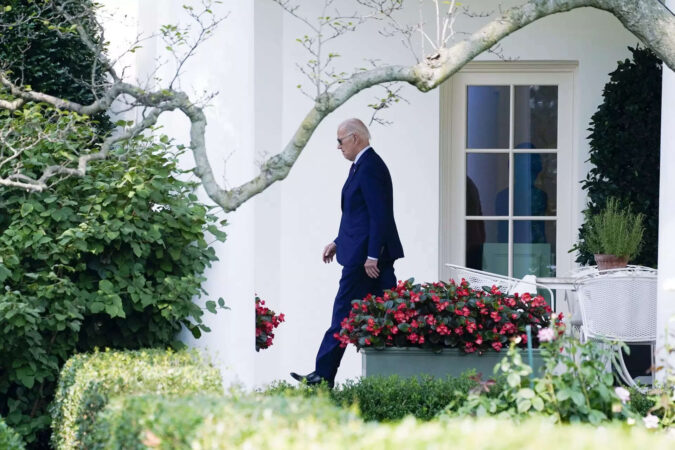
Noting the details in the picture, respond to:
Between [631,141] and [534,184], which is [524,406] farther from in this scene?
[534,184]

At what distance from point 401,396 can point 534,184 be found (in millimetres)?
3950

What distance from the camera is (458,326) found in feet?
21.3

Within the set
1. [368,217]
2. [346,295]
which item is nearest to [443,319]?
[346,295]

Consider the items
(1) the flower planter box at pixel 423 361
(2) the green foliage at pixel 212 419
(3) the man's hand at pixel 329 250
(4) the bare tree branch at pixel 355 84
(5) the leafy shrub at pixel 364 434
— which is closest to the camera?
(5) the leafy shrub at pixel 364 434

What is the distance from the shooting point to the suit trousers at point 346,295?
23.8 feet

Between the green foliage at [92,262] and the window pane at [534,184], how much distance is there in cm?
391

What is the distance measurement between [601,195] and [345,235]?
2587mm

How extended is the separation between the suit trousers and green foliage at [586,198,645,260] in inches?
74.6

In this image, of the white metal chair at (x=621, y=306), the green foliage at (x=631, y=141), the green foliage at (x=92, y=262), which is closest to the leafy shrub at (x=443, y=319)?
the white metal chair at (x=621, y=306)

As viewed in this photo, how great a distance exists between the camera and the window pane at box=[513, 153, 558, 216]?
31.0ft

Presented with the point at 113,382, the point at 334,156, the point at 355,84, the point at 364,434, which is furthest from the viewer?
the point at 334,156

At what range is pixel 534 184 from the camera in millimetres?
9453

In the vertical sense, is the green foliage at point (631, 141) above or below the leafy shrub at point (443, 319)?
above

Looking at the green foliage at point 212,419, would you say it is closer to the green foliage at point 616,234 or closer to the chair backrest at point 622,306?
the chair backrest at point 622,306
